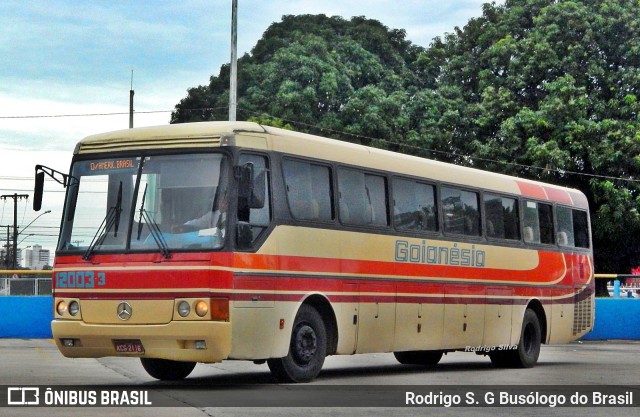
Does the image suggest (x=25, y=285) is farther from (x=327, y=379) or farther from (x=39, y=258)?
(x=327, y=379)

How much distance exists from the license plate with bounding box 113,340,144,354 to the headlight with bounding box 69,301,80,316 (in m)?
0.70

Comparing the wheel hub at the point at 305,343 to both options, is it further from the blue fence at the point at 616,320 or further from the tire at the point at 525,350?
the blue fence at the point at 616,320

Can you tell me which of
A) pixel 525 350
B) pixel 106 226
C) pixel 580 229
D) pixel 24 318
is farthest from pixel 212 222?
pixel 24 318

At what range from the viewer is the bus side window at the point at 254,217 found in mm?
15180

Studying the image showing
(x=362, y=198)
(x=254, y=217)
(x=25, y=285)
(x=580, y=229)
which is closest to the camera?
(x=254, y=217)

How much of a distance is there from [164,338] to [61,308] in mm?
1569

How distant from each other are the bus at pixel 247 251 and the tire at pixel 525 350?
79.9 inches

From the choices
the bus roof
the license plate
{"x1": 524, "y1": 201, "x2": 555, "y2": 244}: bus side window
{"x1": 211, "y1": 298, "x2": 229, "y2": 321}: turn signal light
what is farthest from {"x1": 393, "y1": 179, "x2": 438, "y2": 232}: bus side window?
the license plate

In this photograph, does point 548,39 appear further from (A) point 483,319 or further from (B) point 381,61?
(A) point 483,319

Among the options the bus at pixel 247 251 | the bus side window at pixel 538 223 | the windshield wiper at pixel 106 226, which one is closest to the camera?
the bus at pixel 247 251

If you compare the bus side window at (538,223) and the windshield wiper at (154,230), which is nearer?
the windshield wiper at (154,230)

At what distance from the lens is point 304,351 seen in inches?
641

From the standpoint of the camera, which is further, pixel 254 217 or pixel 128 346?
pixel 254 217

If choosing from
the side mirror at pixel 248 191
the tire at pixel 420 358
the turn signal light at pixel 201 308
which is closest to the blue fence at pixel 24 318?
the tire at pixel 420 358
